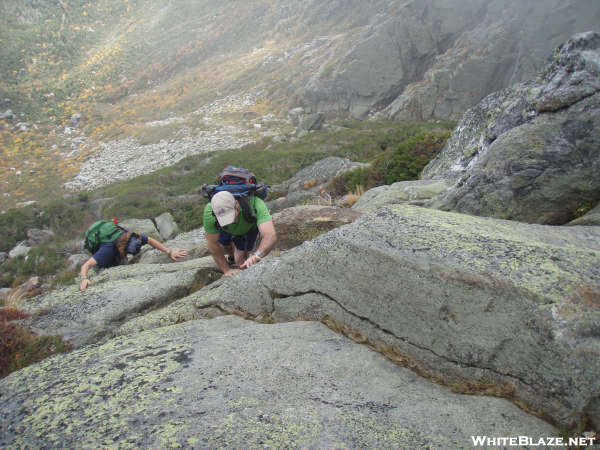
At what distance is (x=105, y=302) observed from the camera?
5113 millimetres

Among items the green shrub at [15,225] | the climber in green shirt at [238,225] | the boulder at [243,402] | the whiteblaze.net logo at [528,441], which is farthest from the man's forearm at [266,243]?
the green shrub at [15,225]

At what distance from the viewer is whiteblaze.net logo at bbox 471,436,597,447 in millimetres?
2141

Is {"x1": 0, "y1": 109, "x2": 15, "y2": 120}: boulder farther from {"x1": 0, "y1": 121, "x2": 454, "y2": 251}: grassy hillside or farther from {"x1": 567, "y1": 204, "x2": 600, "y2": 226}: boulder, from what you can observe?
{"x1": 567, "y1": 204, "x2": 600, "y2": 226}: boulder

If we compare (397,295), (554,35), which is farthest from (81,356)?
(554,35)

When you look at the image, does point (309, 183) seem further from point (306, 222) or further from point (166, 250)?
point (166, 250)

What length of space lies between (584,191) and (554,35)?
1159 inches

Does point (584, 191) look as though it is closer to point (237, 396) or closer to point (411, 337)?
point (411, 337)

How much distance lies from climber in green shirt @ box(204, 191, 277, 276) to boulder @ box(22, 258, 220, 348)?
0.66 m

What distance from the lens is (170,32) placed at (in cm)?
6400

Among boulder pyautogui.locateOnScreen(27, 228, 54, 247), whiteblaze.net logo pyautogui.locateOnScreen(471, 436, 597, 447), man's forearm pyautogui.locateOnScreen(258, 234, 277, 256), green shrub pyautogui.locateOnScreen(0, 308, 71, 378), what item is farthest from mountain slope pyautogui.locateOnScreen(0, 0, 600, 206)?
whiteblaze.net logo pyautogui.locateOnScreen(471, 436, 597, 447)

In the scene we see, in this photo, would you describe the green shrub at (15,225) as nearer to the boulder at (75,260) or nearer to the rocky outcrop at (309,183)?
the boulder at (75,260)

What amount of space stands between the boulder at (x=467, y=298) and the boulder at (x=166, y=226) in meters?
13.1

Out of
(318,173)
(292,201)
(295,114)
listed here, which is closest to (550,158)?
(292,201)

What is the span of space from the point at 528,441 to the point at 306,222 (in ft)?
17.7
